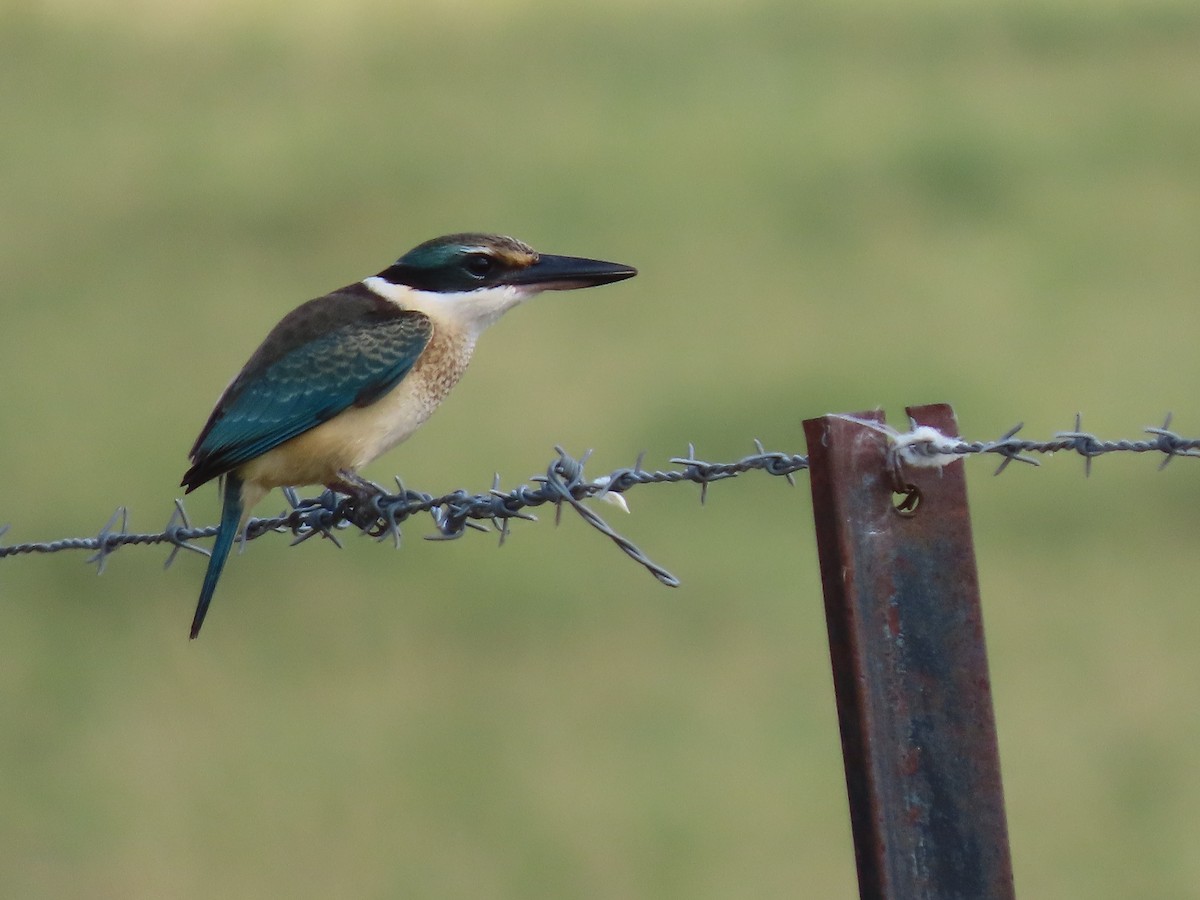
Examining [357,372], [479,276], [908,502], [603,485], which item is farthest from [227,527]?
[908,502]

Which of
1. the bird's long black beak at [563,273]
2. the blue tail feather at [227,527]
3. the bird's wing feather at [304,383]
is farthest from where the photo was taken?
the bird's long black beak at [563,273]

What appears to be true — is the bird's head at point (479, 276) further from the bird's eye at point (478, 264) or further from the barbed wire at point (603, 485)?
the barbed wire at point (603, 485)

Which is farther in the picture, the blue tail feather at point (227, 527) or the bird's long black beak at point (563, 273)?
the bird's long black beak at point (563, 273)

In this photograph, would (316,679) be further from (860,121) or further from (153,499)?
(860,121)

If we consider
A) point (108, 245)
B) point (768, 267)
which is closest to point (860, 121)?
point (768, 267)

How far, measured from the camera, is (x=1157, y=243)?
14320mm

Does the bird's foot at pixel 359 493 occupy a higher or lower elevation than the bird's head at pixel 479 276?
lower

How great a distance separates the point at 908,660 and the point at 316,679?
7205mm

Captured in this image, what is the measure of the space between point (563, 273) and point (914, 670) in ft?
7.38

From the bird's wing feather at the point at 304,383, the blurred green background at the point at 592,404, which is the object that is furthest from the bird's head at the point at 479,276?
the blurred green background at the point at 592,404

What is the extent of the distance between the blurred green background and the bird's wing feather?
367cm

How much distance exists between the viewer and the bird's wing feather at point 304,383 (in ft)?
13.9

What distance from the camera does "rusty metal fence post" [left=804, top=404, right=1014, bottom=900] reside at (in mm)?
2328

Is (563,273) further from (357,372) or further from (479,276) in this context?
(357,372)
